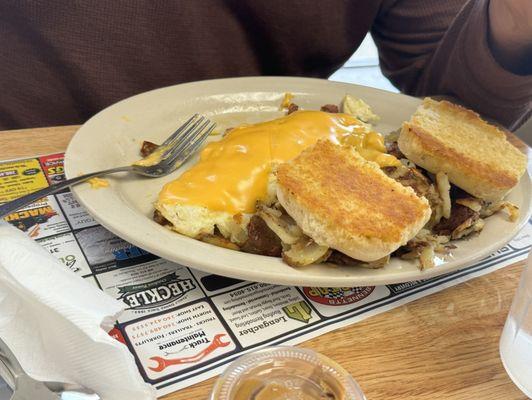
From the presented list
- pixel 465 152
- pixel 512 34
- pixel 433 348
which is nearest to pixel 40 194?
pixel 433 348

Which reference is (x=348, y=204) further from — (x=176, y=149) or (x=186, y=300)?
(x=176, y=149)

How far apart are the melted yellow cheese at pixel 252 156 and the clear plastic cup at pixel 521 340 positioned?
37cm

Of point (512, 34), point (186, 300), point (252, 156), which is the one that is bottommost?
point (186, 300)

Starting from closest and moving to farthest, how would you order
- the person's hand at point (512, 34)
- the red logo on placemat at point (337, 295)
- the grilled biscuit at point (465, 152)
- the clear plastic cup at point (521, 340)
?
1. the clear plastic cup at point (521, 340)
2. the red logo on placemat at point (337, 295)
3. the grilled biscuit at point (465, 152)
4. the person's hand at point (512, 34)

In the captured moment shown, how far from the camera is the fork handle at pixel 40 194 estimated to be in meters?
0.82

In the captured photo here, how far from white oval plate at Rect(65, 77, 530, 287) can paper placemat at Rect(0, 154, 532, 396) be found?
73 millimetres

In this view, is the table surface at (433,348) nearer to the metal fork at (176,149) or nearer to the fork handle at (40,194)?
the fork handle at (40,194)

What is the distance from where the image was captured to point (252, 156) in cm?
102

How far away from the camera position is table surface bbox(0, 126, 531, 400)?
0.73 m

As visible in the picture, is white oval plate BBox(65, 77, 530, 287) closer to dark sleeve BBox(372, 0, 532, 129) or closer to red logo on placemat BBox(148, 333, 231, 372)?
red logo on placemat BBox(148, 333, 231, 372)

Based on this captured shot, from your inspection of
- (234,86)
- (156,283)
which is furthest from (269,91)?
(156,283)

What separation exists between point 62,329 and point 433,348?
516 millimetres

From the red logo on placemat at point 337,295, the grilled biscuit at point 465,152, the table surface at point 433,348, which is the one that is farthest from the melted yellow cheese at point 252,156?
the table surface at point 433,348

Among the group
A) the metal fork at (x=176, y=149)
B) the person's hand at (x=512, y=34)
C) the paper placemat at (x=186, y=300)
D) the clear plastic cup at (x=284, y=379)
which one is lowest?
the paper placemat at (x=186, y=300)
